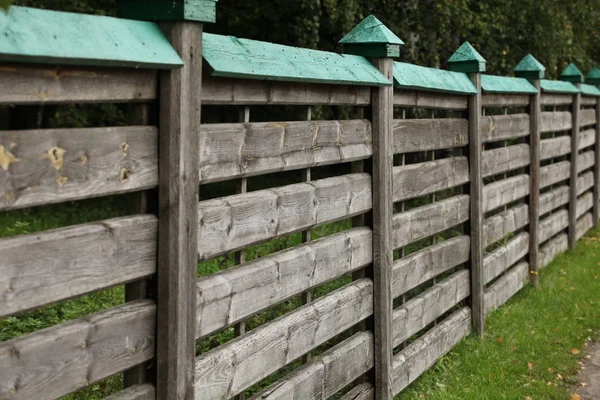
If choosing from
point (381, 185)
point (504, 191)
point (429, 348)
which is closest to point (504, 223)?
point (504, 191)

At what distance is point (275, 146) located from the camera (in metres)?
3.53

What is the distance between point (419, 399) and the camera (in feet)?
16.7

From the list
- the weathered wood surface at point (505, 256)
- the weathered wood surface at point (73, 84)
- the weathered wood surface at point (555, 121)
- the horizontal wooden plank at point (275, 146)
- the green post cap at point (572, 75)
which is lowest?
the weathered wood surface at point (505, 256)

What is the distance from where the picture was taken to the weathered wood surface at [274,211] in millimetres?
3079

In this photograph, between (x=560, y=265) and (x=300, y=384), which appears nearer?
(x=300, y=384)

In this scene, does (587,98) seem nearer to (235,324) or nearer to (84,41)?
(235,324)

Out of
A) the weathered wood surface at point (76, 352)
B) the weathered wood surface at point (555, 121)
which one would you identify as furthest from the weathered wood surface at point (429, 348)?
the weathered wood surface at point (555, 121)

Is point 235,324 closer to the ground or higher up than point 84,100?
closer to the ground

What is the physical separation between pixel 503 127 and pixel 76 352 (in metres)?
5.66

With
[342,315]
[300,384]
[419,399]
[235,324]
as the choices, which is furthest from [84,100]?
[419,399]

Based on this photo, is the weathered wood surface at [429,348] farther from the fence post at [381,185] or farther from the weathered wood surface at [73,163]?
the weathered wood surface at [73,163]

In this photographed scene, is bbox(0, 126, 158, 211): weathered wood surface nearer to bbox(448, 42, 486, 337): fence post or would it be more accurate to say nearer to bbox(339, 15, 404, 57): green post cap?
bbox(339, 15, 404, 57): green post cap

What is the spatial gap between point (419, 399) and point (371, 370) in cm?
52

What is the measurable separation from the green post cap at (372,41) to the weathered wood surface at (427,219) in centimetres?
95
